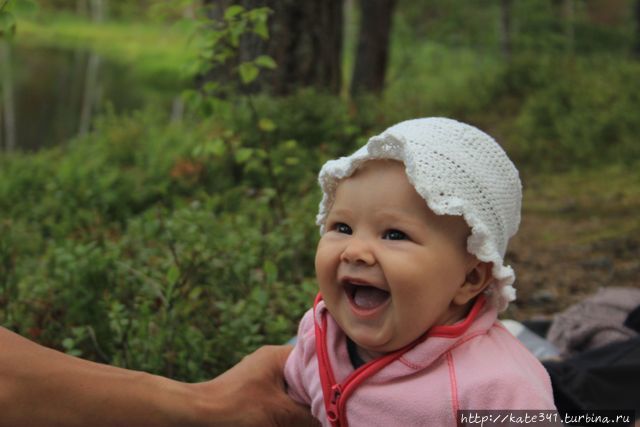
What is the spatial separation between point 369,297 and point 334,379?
24 cm

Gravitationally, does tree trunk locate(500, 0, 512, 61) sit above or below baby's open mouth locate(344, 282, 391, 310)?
above

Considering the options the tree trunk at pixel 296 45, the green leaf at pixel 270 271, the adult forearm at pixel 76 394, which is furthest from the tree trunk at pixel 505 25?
the adult forearm at pixel 76 394

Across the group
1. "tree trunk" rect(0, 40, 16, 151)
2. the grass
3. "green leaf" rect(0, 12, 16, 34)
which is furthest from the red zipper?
"tree trunk" rect(0, 40, 16, 151)

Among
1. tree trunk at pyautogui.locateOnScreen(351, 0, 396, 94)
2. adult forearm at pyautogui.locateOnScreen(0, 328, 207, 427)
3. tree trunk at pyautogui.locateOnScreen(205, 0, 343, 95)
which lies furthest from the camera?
tree trunk at pyautogui.locateOnScreen(351, 0, 396, 94)

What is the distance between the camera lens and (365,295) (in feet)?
6.06

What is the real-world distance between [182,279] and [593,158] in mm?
5755

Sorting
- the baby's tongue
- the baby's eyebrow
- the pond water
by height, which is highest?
the baby's eyebrow

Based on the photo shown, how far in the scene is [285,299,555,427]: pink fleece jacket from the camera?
5.74ft

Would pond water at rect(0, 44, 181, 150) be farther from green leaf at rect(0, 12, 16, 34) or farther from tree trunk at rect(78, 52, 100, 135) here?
green leaf at rect(0, 12, 16, 34)

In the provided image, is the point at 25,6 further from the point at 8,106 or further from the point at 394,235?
the point at 8,106

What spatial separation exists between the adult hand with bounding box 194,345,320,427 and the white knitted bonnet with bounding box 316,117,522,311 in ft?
1.57

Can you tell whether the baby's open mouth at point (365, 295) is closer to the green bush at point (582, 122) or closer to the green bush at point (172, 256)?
the green bush at point (172, 256)

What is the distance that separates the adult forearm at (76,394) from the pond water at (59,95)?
5.27 metres

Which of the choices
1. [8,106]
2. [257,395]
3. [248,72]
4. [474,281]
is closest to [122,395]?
[257,395]
